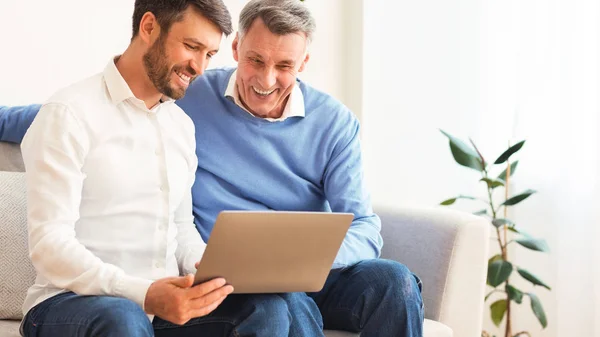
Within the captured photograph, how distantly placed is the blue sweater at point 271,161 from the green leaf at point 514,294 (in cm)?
95

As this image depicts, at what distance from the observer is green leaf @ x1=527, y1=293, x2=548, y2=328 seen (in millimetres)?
2748

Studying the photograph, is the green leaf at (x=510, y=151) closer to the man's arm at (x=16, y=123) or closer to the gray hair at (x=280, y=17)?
the gray hair at (x=280, y=17)

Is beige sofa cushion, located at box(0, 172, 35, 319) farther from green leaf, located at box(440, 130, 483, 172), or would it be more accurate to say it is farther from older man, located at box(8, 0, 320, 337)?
green leaf, located at box(440, 130, 483, 172)

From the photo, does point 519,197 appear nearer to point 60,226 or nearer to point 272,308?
point 272,308

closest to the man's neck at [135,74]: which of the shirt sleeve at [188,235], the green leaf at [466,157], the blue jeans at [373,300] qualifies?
the shirt sleeve at [188,235]

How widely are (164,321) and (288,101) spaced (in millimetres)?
678

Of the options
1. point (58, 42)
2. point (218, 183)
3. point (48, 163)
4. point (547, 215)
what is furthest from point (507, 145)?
point (48, 163)

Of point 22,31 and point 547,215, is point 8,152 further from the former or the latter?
point 547,215

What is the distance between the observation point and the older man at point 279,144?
Answer: 1953 millimetres

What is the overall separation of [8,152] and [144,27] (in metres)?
0.57

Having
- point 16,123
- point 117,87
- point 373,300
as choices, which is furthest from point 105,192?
point 373,300

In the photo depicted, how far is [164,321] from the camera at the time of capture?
5.32 ft

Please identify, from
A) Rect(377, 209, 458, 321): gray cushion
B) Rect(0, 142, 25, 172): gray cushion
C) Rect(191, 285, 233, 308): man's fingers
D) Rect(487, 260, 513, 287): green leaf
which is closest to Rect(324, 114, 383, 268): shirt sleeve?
Rect(377, 209, 458, 321): gray cushion

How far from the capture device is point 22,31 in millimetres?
2191
